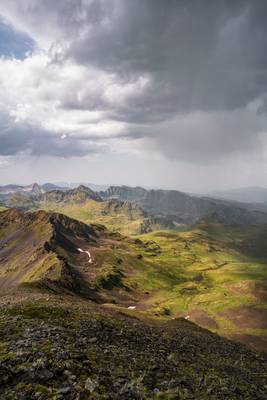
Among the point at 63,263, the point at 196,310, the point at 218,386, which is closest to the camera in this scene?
the point at 218,386

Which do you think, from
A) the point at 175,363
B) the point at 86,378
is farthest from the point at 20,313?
the point at 86,378

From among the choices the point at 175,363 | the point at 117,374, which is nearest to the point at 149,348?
the point at 175,363

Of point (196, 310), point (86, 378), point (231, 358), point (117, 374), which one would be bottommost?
point (196, 310)

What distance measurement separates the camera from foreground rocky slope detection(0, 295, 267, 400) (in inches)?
703

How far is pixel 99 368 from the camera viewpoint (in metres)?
22.4

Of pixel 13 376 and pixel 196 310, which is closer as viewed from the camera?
pixel 13 376

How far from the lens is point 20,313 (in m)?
41.8

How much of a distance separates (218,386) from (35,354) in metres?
18.5

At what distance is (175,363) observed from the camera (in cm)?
3359

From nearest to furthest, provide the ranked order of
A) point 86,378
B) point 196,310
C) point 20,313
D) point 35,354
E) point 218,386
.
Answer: point 86,378 → point 35,354 → point 218,386 → point 20,313 → point 196,310

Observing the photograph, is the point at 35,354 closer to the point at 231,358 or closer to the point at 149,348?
the point at 149,348

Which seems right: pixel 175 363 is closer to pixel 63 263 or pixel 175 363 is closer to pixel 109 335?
pixel 109 335

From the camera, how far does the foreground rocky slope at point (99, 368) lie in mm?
17863

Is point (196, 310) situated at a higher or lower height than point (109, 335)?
lower
